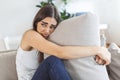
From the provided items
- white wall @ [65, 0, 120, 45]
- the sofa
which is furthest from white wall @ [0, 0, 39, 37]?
the sofa

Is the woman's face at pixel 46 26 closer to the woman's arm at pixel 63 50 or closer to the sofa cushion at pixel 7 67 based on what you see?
the woman's arm at pixel 63 50

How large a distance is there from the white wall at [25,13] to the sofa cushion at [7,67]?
189 centimetres

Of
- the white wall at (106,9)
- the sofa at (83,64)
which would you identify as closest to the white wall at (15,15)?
the white wall at (106,9)

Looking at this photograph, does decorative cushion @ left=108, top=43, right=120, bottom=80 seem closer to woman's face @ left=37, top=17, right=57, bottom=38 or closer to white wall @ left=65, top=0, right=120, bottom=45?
woman's face @ left=37, top=17, right=57, bottom=38

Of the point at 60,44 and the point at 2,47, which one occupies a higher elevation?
the point at 60,44

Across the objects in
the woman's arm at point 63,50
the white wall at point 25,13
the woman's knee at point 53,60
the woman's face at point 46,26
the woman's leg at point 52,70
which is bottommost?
the white wall at point 25,13

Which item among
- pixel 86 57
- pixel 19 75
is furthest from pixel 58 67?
pixel 19 75

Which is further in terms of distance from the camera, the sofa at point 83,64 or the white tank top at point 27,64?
the white tank top at point 27,64

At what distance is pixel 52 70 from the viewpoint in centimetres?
126

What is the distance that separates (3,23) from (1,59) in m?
1.91

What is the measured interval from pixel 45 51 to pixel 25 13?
2.11 meters

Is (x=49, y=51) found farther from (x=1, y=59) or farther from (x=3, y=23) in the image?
(x=3, y=23)

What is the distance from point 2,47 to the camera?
3.40 metres

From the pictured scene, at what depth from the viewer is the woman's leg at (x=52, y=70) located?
1.24 meters
